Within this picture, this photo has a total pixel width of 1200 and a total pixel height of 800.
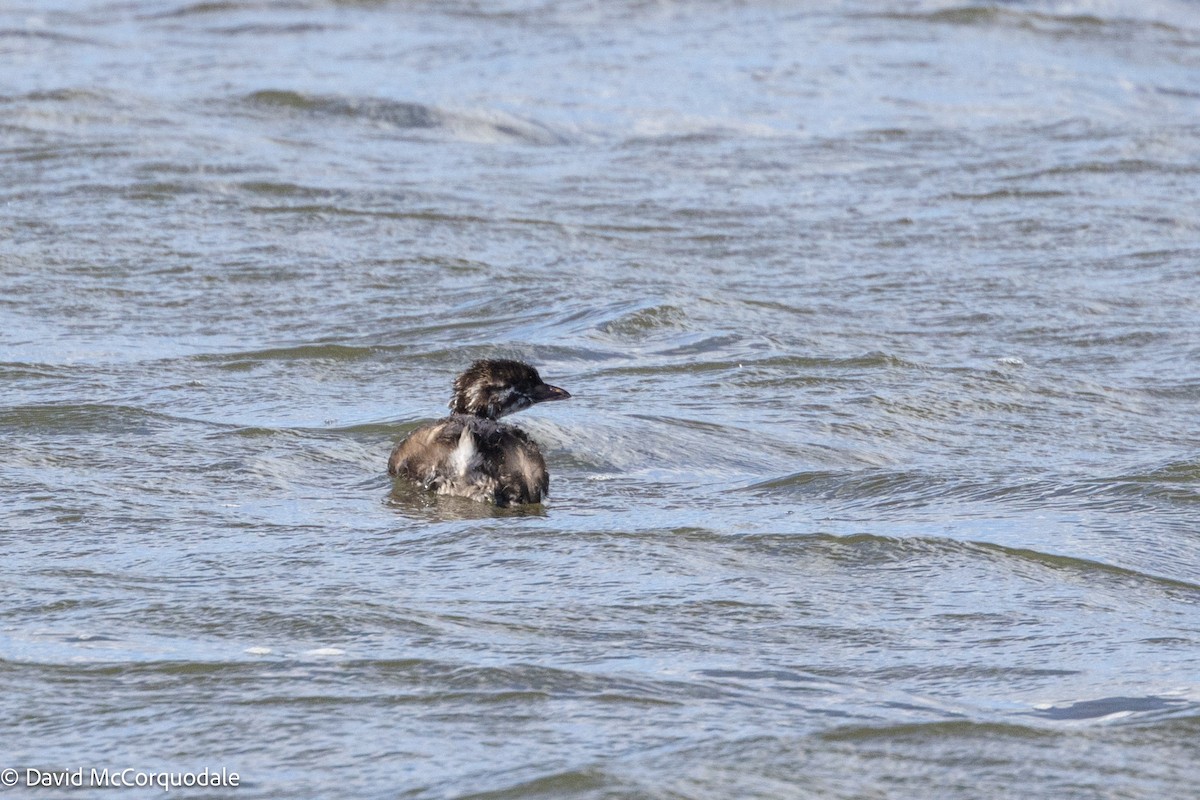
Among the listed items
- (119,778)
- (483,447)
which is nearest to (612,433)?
(483,447)

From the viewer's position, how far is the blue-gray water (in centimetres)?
521

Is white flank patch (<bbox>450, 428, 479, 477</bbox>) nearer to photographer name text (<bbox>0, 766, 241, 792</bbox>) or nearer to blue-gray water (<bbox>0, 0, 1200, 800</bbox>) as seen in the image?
blue-gray water (<bbox>0, 0, 1200, 800</bbox>)

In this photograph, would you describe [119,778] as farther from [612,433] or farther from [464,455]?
[612,433]

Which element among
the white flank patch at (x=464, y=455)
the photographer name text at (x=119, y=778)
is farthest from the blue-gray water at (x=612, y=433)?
the white flank patch at (x=464, y=455)

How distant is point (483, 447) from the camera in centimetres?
753

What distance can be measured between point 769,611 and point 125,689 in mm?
1999

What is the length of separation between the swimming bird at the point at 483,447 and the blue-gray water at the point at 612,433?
137 mm

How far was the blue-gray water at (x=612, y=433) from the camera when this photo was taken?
5211mm

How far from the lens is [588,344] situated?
10406 mm

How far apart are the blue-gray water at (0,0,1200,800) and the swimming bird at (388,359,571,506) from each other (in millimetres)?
137

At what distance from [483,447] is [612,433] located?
1.21m

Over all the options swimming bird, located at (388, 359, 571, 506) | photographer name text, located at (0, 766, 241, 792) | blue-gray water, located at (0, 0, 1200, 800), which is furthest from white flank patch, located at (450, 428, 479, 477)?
photographer name text, located at (0, 766, 241, 792)

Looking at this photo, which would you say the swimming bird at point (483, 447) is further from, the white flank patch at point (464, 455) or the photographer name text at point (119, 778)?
the photographer name text at point (119, 778)

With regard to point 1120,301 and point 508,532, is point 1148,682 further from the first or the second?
point 1120,301
